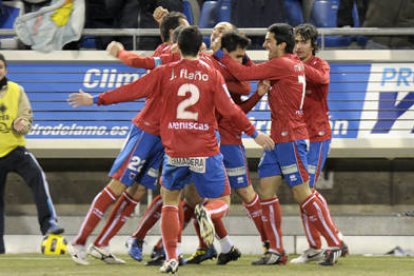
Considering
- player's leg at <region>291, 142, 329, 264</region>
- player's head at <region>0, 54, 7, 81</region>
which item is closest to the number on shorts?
player's leg at <region>291, 142, 329, 264</region>

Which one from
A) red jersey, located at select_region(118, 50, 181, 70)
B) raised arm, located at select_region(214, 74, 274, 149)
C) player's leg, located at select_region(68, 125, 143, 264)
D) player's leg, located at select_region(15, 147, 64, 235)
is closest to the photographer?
raised arm, located at select_region(214, 74, 274, 149)

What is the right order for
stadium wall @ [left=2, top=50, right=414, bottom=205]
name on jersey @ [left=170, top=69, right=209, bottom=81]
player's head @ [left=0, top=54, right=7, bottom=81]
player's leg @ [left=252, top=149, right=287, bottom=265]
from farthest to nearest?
stadium wall @ [left=2, top=50, right=414, bottom=205]
player's head @ [left=0, top=54, right=7, bottom=81]
player's leg @ [left=252, top=149, right=287, bottom=265]
name on jersey @ [left=170, top=69, right=209, bottom=81]

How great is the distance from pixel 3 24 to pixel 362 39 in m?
4.17

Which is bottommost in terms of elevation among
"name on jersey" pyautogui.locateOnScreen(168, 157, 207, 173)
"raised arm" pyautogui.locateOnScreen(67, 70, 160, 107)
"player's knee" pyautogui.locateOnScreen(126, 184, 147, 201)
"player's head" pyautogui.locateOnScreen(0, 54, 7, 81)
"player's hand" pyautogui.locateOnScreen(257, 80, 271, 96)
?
"player's knee" pyautogui.locateOnScreen(126, 184, 147, 201)

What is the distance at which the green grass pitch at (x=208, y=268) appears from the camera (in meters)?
10.6

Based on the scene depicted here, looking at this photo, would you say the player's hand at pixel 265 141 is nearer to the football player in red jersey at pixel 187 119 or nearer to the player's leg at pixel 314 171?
the football player in red jersey at pixel 187 119

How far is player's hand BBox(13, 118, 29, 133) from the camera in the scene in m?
13.2

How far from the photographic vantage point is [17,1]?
15.1m

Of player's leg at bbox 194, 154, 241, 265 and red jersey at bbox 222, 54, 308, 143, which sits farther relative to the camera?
red jersey at bbox 222, 54, 308, 143

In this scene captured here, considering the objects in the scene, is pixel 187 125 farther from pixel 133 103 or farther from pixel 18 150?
pixel 133 103

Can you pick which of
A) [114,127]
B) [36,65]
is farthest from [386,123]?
[36,65]

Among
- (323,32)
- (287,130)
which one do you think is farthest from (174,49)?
(323,32)

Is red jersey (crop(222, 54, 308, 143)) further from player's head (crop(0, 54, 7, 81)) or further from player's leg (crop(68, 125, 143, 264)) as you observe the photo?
player's head (crop(0, 54, 7, 81))

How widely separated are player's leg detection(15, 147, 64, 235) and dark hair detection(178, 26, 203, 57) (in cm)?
345
